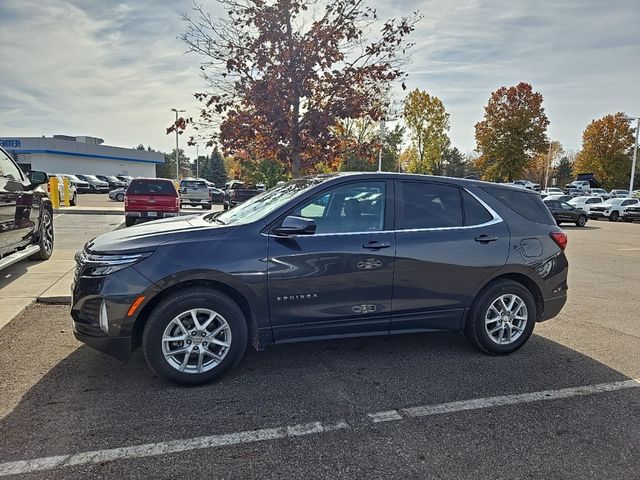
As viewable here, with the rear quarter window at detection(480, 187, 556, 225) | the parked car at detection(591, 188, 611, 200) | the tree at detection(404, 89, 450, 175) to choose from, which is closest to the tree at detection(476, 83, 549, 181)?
the parked car at detection(591, 188, 611, 200)

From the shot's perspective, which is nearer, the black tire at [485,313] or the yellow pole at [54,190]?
the black tire at [485,313]

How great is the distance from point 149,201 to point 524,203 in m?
12.2

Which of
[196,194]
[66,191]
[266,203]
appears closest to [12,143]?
[66,191]

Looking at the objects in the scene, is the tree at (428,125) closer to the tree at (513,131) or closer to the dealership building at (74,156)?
the tree at (513,131)

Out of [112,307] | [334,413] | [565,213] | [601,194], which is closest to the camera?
[334,413]

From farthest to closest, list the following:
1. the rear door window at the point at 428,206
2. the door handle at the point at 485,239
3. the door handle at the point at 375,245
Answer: the door handle at the point at 485,239, the rear door window at the point at 428,206, the door handle at the point at 375,245

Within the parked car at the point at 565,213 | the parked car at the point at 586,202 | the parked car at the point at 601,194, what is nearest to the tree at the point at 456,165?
the parked car at the point at 601,194

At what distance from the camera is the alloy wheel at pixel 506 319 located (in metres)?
4.42

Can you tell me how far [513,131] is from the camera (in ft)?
162

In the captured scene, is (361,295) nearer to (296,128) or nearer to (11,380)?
(11,380)

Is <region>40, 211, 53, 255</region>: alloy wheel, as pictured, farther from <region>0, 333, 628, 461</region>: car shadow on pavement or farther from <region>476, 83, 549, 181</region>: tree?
<region>476, 83, 549, 181</region>: tree

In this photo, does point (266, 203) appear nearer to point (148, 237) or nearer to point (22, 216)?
point (148, 237)

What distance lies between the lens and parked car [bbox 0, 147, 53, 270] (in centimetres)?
624

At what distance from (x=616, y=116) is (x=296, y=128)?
6471 cm
